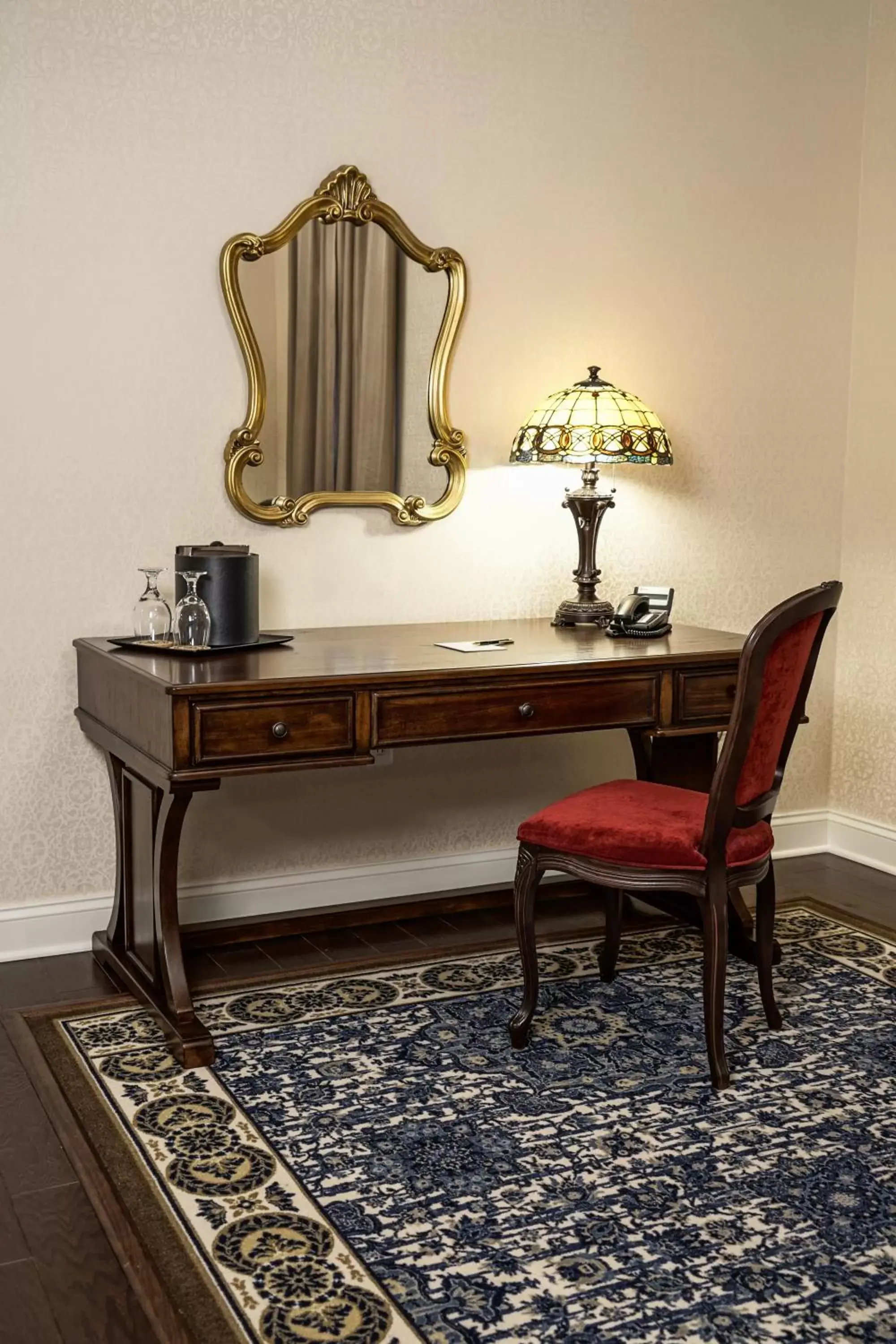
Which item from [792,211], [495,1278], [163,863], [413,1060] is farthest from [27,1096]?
[792,211]

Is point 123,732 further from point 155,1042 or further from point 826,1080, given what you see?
point 826,1080

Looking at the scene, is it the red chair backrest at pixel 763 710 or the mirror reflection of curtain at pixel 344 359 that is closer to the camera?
the red chair backrest at pixel 763 710

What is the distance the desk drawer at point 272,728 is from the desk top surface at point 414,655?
0.05m

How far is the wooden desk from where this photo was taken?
8.79 feet

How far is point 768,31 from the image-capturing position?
156 inches

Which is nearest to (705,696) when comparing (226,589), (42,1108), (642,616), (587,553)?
(642,616)

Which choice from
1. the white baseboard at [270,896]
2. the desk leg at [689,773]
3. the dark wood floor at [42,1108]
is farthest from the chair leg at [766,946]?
the white baseboard at [270,896]

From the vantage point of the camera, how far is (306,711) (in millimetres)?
2752

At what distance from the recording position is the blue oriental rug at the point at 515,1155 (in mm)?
1908

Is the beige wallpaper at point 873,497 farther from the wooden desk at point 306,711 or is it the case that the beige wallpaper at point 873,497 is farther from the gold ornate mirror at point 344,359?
the gold ornate mirror at point 344,359

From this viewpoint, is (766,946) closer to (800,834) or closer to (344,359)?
(800,834)

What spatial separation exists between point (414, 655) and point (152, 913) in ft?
2.71

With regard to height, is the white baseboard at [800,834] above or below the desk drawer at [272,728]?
below

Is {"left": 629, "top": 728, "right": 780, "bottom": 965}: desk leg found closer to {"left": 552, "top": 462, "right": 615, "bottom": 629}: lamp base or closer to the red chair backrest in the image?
{"left": 552, "top": 462, "right": 615, "bottom": 629}: lamp base
